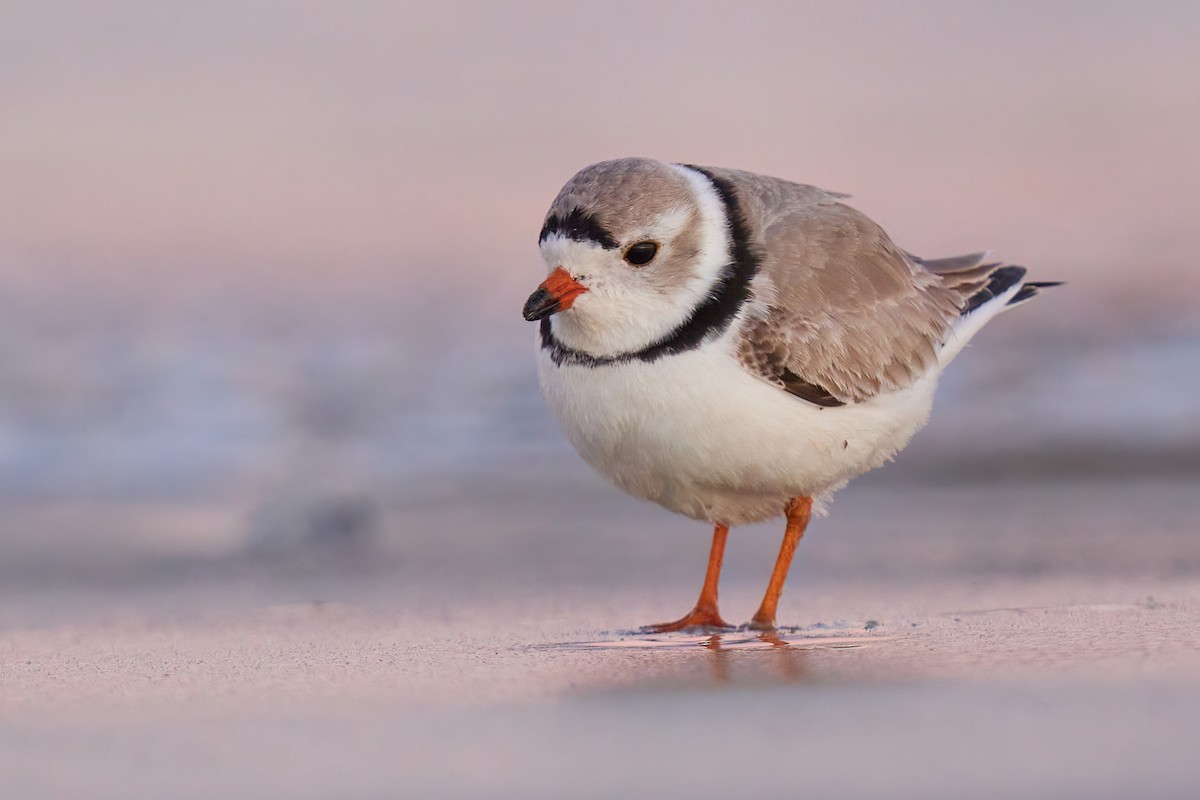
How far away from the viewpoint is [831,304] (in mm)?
5555

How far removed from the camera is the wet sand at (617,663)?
3.23 meters

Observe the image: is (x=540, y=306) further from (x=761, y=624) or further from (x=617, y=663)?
(x=761, y=624)

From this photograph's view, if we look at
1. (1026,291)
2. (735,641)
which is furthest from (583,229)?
(1026,291)

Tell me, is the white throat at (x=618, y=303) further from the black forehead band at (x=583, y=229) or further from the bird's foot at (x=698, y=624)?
the bird's foot at (x=698, y=624)

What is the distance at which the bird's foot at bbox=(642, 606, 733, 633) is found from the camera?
17.7ft

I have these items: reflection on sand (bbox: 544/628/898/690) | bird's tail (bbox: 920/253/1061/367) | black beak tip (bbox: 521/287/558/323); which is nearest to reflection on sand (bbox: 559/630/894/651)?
reflection on sand (bbox: 544/628/898/690)

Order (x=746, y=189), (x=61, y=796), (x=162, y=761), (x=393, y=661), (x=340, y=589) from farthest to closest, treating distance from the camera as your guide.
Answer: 1. (x=340, y=589)
2. (x=746, y=189)
3. (x=393, y=661)
4. (x=162, y=761)
5. (x=61, y=796)

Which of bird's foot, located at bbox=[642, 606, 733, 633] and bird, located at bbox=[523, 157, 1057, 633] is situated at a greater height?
bird, located at bbox=[523, 157, 1057, 633]

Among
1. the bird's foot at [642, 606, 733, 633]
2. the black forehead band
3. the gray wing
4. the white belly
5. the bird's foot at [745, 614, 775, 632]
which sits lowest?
the bird's foot at [642, 606, 733, 633]

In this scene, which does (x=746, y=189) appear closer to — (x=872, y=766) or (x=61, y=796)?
(x=872, y=766)

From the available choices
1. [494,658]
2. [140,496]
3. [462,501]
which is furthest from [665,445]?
[140,496]

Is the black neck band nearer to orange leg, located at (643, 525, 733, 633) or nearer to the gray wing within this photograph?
the gray wing

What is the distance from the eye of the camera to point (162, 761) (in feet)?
11.2

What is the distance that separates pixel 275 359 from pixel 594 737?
808 cm
